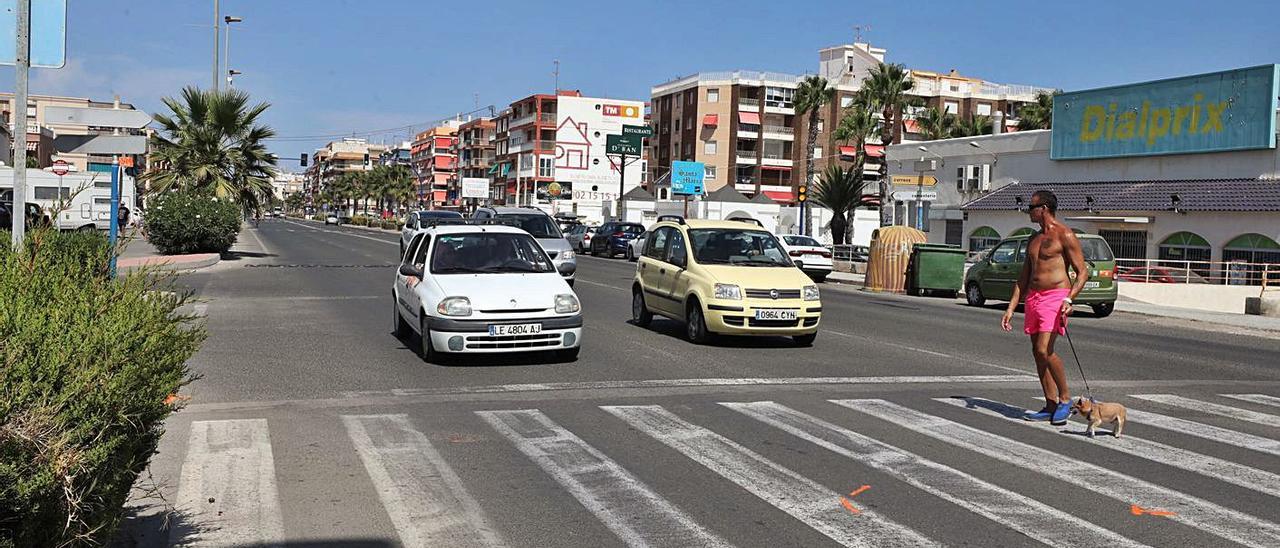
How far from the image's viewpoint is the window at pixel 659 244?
603 inches

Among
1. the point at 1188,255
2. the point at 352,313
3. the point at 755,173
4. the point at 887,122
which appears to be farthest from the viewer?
the point at 755,173

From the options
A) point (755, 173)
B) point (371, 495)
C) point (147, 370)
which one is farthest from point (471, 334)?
point (755, 173)

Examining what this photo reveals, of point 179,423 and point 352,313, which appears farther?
point 352,313

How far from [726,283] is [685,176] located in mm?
62119

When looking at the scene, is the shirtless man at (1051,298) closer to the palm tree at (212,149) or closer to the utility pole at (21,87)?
the utility pole at (21,87)

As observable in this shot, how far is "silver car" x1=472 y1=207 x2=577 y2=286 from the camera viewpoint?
78.2 ft

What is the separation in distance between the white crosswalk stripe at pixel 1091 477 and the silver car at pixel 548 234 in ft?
48.4

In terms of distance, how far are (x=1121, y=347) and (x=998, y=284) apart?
338 inches

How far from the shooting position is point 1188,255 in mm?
37781

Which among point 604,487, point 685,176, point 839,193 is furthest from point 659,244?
point 685,176

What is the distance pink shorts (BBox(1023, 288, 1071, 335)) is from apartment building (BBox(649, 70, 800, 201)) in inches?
3452

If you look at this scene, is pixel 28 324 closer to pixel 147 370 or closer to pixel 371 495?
pixel 147 370

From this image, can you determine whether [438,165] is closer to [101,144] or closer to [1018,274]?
[1018,274]

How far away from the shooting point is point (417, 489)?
245 inches
